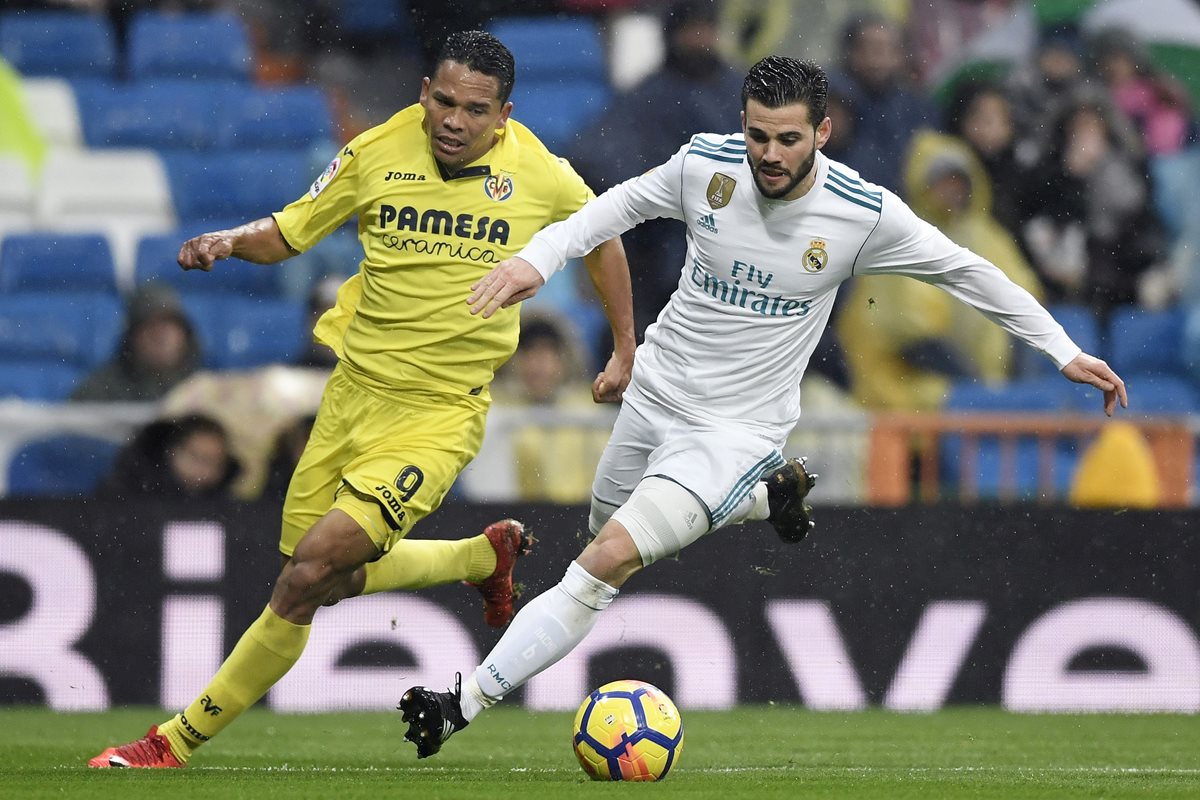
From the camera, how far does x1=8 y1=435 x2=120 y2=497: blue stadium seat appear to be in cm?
895

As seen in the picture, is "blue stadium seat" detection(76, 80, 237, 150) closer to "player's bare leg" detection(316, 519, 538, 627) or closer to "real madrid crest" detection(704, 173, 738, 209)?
"player's bare leg" detection(316, 519, 538, 627)

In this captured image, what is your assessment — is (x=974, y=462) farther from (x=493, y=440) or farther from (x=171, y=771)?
(x=171, y=771)

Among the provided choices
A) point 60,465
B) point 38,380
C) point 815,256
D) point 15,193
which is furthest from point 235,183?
point 815,256

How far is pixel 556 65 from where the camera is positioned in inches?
468

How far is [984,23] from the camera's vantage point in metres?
12.2

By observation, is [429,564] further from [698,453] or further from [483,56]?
[483,56]

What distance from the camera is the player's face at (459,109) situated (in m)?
6.14

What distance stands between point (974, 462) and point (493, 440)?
2.28 meters

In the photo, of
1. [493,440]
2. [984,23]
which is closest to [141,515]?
[493,440]

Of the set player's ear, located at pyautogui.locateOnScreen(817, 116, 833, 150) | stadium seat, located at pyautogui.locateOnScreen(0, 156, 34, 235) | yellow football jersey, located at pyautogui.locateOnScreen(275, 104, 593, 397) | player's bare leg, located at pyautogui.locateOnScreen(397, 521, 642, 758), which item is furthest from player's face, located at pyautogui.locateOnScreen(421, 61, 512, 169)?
stadium seat, located at pyautogui.locateOnScreen(0, 156, 34, 235)

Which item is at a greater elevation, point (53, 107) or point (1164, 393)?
point (53, 107)

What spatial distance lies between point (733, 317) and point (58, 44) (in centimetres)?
781

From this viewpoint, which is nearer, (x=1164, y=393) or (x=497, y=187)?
(x=497, y=187)

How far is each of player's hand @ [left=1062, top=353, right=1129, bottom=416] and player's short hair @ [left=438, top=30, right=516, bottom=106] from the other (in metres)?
2.00
